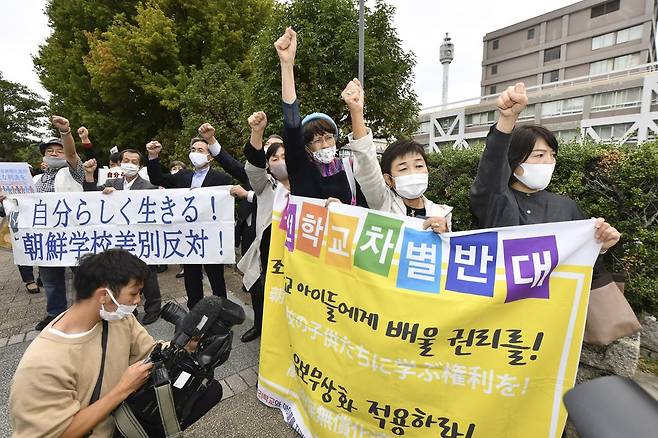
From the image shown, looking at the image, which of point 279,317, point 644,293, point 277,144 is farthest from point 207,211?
point 644,293

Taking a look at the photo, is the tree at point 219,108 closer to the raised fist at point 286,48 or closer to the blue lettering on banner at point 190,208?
the blue lettering on banner at point 190,208

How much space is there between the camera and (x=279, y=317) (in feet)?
8.06

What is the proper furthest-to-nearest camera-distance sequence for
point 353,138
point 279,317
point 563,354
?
1. point 279,317
2. point 353,138
3. point 563,354

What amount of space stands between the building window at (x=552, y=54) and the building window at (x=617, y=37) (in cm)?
326

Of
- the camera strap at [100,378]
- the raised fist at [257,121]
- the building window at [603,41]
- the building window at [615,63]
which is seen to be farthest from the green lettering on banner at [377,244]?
the building window at [603,41]

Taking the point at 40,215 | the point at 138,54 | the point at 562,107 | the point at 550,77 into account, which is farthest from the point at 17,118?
the point at 550,77

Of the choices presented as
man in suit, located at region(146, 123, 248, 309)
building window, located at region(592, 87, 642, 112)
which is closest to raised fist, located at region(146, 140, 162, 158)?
man in suit, located at region(146, 123, 248, 309)

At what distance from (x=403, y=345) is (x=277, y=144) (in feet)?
6.17

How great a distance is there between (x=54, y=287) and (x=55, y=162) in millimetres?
1355

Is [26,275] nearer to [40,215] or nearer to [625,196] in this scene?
[40,215]

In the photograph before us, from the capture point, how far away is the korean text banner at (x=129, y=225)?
3.61 meters

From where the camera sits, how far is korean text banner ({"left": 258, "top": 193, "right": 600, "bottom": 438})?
5.34ft

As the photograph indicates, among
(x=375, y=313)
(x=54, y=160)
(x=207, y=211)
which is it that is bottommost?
(x=375, y=313)

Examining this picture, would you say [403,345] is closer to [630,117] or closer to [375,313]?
[375,313]
